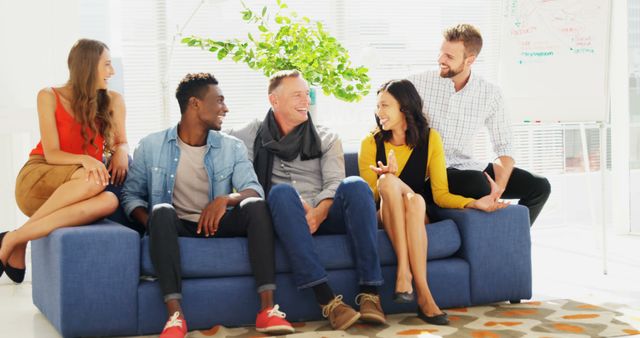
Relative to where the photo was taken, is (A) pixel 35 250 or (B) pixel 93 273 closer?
(B) pixel 93 273

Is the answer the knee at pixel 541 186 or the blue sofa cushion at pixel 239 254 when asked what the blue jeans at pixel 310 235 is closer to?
the blue sofa cushion at pixel 239 254

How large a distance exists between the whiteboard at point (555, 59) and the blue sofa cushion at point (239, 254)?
1.30m

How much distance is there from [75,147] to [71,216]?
40 centimetres

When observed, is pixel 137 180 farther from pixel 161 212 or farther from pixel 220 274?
pixel 220 274

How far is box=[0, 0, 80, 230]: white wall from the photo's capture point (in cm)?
505

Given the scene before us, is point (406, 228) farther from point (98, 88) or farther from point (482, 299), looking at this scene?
point (98, 88)

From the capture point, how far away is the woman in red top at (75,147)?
3504mm

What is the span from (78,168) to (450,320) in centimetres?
167

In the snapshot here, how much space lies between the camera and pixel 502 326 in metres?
3.23

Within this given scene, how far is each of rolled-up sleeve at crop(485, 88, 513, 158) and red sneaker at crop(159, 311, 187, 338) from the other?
72.4 inches

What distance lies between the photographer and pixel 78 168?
355 centimetres

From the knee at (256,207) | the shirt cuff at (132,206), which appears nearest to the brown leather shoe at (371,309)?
the knee at (256,207)

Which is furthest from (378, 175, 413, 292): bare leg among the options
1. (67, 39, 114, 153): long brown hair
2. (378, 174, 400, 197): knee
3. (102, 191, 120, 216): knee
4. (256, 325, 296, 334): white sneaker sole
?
(67, 39, 114, 153): long brown hair

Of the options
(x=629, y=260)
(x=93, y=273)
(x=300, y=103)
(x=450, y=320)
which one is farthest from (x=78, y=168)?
(x=629, y=260)
